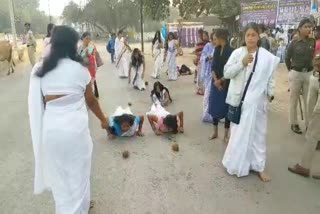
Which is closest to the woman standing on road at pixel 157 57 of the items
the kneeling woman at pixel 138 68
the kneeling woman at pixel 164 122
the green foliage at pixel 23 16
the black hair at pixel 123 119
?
the kneeling woman at pixel 138 68

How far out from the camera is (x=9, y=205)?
13.5 ft

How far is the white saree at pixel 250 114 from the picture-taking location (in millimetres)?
4422

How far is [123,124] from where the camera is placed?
6289 millimetres

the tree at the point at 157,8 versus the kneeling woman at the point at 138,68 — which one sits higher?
the tree at the point at 157,8

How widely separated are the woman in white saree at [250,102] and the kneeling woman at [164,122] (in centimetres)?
183

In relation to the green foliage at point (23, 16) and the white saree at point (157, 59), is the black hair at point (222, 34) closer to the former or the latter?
the white saree at point (157, 59)

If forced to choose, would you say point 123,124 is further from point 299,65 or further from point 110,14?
point 110,14

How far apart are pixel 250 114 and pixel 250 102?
0.14 meters

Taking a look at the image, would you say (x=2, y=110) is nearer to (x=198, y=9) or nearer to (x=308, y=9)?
(x=308, y=9)

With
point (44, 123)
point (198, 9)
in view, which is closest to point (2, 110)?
point (44, 123)

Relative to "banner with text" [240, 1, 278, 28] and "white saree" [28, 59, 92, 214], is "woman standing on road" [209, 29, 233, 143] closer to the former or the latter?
"white saree" [28, 59, 92, 214]

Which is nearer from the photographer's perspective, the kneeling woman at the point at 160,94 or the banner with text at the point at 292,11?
the kneeling woman at the point at 160,94

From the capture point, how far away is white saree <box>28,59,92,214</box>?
9.96 feet

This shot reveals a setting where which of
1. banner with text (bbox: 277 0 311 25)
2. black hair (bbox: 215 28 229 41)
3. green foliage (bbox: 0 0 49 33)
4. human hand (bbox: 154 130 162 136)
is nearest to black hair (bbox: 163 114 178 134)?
human hand (bbox: 154 130 162 136)
